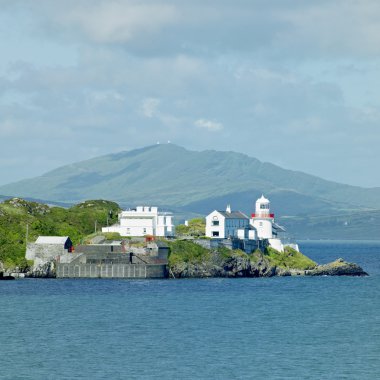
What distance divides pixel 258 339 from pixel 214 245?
73.7 metres

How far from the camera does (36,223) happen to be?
17288cm

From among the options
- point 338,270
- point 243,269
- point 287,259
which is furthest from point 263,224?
point 243,269

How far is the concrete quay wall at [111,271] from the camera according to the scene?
155250 millimetres

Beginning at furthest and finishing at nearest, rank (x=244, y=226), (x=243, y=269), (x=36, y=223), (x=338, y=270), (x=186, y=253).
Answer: (x=338, y=270) → (x=244, y=226) → (x=36, y=223) → (x=243, y=269) → (x=186, y=253)

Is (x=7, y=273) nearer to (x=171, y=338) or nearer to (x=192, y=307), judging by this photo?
(x=192, y=307)

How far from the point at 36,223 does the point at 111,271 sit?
21490 mm

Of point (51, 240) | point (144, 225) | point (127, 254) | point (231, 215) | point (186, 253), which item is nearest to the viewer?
point (127, 254)

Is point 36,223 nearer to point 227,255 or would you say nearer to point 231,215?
point 231,215

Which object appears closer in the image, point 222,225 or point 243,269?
point 243,269

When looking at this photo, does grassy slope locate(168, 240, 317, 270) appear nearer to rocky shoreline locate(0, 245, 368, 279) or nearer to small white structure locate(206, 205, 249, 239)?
rocky shoreline locate(0, 245, 368, 279)

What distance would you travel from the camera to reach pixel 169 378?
70250 millimetres

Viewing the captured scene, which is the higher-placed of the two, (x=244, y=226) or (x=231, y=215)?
(x=231, y=215)

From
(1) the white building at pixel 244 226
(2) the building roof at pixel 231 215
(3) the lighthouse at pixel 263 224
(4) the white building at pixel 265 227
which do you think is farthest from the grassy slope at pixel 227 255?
(2) the building roof at pixel 231 215

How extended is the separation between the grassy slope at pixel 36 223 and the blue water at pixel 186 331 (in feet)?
57.5
